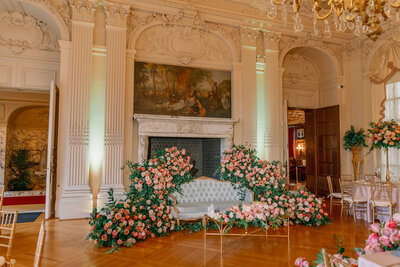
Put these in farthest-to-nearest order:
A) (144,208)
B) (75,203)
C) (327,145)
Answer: (327,145), (75,203), (144,208)

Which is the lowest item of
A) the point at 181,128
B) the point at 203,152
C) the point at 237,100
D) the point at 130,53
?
the point at 203,152

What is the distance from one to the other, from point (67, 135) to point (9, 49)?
2518 mm

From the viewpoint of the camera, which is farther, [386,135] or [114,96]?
[114,96]

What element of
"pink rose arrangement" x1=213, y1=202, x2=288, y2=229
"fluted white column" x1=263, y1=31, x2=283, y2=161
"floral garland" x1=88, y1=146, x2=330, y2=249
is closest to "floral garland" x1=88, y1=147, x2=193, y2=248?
"floral garland" x1=88, y1=146, x2=330, y2=249

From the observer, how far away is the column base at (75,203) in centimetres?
625

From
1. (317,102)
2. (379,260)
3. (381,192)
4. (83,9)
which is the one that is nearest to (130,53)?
(83,9)

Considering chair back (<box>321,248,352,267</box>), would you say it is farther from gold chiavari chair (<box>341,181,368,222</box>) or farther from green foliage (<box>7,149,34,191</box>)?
green foliage (<box>7,149,34,191</box>)

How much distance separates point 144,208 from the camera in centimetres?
495

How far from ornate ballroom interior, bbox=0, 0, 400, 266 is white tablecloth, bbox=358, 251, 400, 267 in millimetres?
2140

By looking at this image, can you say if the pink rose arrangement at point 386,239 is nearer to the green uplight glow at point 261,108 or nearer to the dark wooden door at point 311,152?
the green uplight glow at point 261,108

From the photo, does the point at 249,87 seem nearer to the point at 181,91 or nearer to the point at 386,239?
the point at 181,91

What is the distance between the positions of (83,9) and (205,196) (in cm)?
500

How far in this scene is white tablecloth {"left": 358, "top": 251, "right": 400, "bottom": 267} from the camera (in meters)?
1.63

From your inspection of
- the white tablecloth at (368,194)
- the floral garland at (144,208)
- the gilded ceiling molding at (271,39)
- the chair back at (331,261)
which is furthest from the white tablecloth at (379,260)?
the gilded ceiling molding at (271,39)
